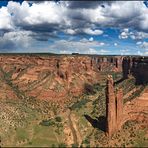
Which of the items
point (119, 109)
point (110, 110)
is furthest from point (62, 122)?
point (110, 110)

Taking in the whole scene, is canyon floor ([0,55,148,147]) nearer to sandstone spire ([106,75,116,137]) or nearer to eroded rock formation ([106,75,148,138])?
eroded rock formation ([106,75,148,138])

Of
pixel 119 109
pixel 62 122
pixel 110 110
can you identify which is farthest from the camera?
pixel 62 122

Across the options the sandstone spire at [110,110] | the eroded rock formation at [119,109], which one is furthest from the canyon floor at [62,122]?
the sandstone spire at [110,110]

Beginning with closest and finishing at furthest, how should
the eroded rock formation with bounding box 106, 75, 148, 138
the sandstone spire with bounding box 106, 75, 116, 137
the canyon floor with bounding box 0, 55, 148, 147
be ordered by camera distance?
1. the canyon floor with bounding box 0, 55, 148, 147
2. the sandstone spire with bounding box 106, 75, 116, 137
3. the eroded rock formation with bounding box 106, 75, 148, 138

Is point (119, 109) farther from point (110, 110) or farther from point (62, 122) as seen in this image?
point (62, 122)

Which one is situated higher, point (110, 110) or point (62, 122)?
point (110, 110)

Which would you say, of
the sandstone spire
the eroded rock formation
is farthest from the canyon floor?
the sandstone spire

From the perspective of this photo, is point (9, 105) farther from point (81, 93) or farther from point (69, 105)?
point (81, 93)

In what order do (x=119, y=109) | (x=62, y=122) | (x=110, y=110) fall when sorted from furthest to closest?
1. (x=62, y=122)
2. (x=119, y=109)
3. (x=110, y=110)
